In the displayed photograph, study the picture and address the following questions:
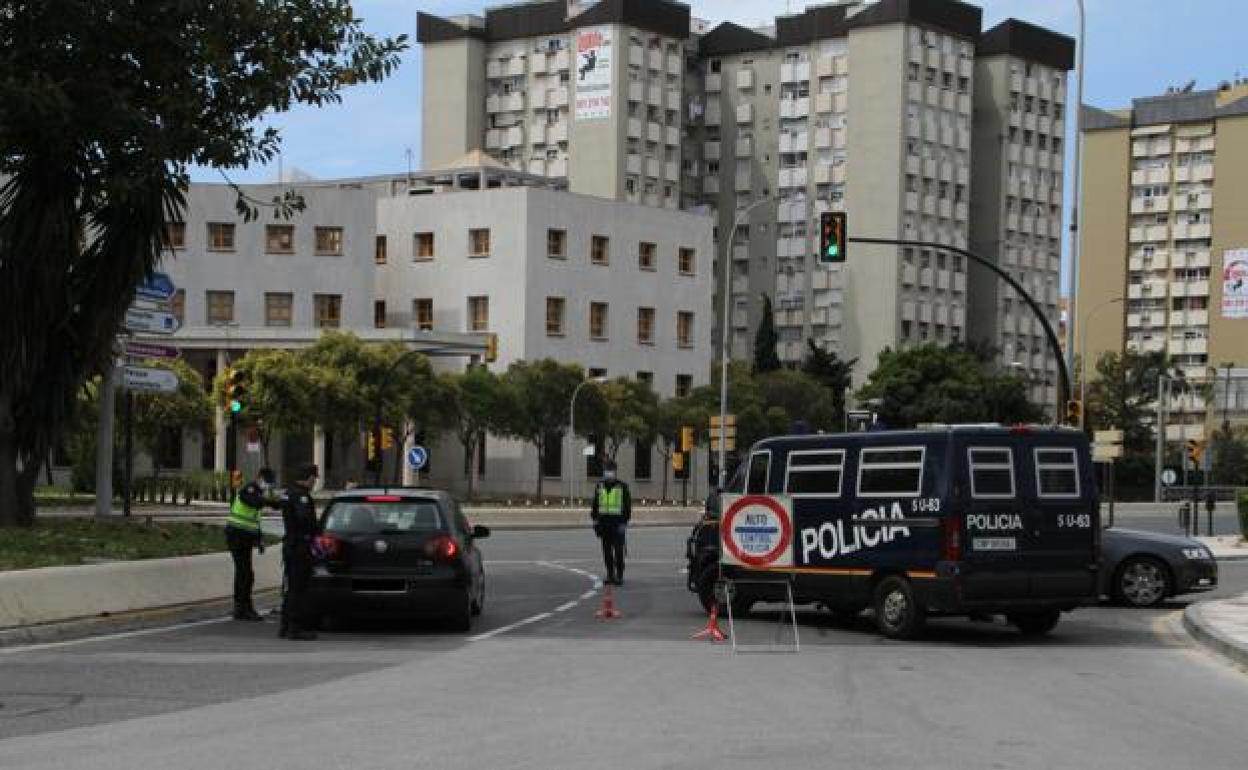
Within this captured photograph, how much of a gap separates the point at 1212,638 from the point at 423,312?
78.0 m

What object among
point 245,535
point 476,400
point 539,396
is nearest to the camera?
point 245,535

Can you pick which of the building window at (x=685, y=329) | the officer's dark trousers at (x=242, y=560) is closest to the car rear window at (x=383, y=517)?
the officer's dark trousers at (x=242, y=560)

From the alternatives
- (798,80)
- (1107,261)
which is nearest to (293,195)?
(798,80)

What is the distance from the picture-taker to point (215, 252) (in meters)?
88.6

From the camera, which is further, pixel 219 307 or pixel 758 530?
pixel 219 307

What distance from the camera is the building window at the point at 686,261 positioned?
9825 cm

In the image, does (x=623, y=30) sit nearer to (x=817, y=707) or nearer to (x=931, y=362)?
(x=931, y=362)

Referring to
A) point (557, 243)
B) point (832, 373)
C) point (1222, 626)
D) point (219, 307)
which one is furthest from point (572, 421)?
point (1222, 626)

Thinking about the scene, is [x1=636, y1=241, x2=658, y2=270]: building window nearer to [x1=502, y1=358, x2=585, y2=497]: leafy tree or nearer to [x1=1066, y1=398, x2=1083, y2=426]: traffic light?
[x1=502, y1=358, x2=585, y2=497]: leafy tree

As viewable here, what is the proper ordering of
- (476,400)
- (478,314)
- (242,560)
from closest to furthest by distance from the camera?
(242,560)
(476,400)
(478,314)

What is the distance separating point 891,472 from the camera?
59.4 ft

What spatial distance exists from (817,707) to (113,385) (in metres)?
15.0

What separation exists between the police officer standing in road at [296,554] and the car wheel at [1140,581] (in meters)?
11.9

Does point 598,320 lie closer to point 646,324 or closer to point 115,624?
point 646,324
